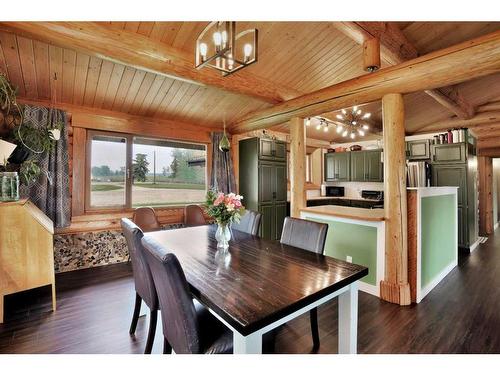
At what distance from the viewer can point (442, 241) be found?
313cm

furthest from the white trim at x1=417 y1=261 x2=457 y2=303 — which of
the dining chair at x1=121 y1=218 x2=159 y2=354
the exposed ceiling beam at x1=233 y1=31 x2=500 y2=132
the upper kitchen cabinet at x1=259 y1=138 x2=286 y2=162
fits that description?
the upper kitchen cabinet at x1=259 y1=138 x2=286 y2=162

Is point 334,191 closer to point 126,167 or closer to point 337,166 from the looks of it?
point 337,166

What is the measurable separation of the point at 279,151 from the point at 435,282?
323cm

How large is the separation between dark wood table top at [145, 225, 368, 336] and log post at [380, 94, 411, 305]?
128 cm

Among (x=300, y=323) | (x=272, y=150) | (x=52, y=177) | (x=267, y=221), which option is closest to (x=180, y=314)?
(x=300, y=323)

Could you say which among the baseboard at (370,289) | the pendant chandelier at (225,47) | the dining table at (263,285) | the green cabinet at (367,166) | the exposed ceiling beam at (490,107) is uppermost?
the exposed ceiling beam at (490,107)

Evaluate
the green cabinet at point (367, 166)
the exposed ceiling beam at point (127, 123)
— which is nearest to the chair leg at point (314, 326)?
the exposed ceiling beam at point (127, 123)

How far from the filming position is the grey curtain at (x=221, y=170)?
4.59 m

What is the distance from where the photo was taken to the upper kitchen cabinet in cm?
460

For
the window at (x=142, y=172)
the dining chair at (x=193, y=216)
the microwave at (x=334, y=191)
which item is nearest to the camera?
the window at (x=142, y=172)

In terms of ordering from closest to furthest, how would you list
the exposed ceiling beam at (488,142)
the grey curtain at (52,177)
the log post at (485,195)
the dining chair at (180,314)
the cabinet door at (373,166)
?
the dining chair at (180,314), the grey curtain at (52,177), the exposed ceiling beam at (488,142), the cabinet door at (373,166), the log post at (485,195)

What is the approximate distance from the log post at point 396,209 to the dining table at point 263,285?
127 cm

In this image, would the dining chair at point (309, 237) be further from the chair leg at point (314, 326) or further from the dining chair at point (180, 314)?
the dining chair at point (180, 314)
